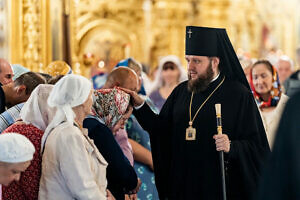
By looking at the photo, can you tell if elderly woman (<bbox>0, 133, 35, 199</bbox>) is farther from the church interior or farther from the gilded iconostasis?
the gilded iconostasis

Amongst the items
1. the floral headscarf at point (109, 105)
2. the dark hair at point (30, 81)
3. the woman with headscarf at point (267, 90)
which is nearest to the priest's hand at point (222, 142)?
the floral headscarf at point (109, 105)

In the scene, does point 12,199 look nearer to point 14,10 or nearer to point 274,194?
point 274,194

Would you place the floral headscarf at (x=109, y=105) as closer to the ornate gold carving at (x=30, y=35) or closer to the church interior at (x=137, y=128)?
the church interior at (x=137, y=128)

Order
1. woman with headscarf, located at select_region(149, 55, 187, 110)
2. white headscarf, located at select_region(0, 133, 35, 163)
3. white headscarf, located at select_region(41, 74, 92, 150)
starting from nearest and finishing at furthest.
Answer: white headscarf, located at select_region(0, 133, 35, 163), white headscarf, located at select_region(41, 74, 92, 150), woman with headscarf, located at select_region(149, 55, 187, 110)

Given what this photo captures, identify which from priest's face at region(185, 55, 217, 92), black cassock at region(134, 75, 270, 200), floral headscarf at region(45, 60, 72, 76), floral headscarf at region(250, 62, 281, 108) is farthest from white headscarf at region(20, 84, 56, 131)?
floral headscarf at region(250, 62, 281, 108)

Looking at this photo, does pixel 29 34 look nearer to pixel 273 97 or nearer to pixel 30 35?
pixel 30 35

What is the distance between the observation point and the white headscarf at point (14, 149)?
3471 mm

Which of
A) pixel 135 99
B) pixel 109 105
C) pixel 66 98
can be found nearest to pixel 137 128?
pixel 135 99

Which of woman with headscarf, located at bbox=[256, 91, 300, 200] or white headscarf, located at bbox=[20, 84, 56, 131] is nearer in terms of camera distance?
woman with headscarf, located at bbox=[256, 91, 300, 200]

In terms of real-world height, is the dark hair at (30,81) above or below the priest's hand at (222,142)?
above

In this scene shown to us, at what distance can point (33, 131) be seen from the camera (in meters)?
4.06

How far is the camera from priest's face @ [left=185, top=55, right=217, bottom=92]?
509 centimetres

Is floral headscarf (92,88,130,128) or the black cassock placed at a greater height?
floral headscarf (92,88,130,128)

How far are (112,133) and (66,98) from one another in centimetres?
66
